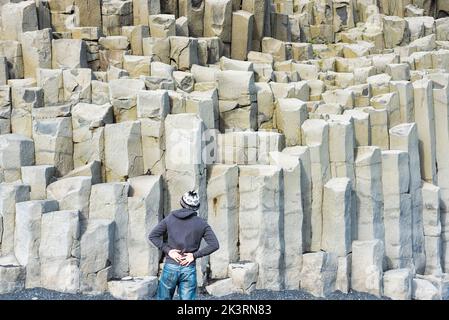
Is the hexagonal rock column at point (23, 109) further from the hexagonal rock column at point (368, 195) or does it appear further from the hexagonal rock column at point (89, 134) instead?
the hexagonal rock column at point (368, 195)

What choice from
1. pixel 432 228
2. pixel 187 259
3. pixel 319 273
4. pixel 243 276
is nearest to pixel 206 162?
pixel 243 276

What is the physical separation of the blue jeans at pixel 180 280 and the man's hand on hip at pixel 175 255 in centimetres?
11

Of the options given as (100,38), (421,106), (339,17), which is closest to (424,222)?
(421,106)

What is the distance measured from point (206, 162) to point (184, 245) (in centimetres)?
414

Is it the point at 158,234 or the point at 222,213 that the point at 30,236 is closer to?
the point at 222,213

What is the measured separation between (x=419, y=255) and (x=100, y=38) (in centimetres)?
819

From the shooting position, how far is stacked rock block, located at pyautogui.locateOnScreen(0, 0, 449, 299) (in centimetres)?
1186

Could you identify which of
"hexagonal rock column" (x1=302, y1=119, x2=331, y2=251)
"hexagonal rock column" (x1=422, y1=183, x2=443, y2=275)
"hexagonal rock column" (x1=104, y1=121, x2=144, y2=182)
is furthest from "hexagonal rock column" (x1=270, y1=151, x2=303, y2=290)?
"hexagonal rock column" (x1=422, y1=183, x2=443, y2=275)

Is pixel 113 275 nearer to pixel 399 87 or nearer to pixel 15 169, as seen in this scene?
pixel 15 169

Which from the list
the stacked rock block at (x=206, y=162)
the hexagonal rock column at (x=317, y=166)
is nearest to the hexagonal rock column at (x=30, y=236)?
the stacked rock block at (x=206, y=162)

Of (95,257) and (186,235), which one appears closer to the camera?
(186,235)

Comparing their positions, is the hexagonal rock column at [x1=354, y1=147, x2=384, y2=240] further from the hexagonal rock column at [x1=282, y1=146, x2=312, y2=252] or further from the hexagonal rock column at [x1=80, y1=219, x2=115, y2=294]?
the hexagonal rock column at [x1=80, y1=219, x2=115, y2=294]

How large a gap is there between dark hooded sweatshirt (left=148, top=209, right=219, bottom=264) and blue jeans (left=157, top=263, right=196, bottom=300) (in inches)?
4.1

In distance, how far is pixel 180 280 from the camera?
29.2 ft
